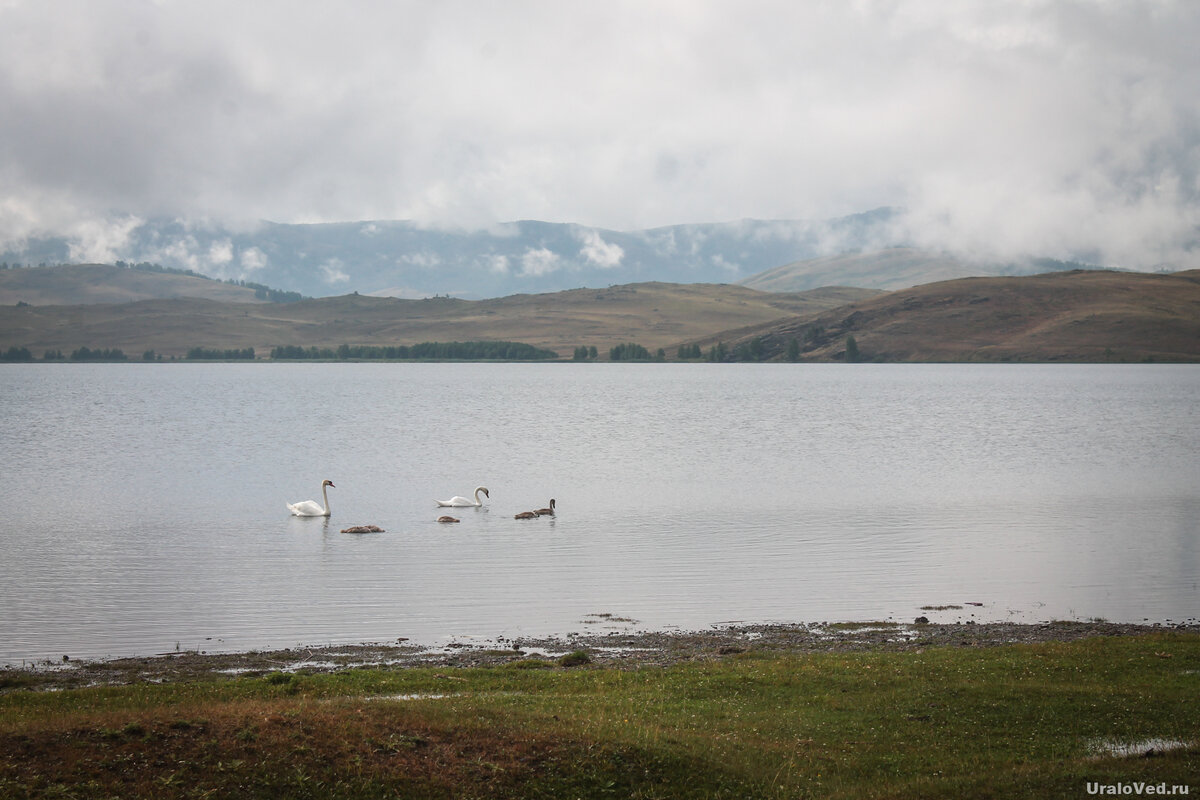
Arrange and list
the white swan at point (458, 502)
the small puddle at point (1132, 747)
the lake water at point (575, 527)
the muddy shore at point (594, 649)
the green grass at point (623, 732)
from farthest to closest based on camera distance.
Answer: the white swan at point (458, 502), the lake water at point (575, 527), the muddy shore at point (594, 649), the small puddle at point (1132, 747), the green grass at point (623, 732)

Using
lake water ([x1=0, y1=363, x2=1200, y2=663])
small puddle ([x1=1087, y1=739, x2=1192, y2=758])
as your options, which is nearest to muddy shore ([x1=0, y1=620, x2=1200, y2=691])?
lake water ([x1=0, y1=363, x2=1200, y2=663])

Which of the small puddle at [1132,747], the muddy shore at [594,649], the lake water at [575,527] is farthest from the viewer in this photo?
the lake water at [575,527]

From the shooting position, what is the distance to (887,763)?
14.8 meters

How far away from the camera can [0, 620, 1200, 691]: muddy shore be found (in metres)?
21.9

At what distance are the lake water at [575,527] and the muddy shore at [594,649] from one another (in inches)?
58.7

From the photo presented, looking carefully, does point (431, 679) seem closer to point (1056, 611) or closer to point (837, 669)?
point (837, 669)

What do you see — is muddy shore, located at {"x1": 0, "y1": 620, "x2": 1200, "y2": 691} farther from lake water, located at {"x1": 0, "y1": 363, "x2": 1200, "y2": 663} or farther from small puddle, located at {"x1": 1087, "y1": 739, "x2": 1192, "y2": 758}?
small puddle, located at {"x1": 1087, "y1": 739, "x2": 1192, "y2": 758}

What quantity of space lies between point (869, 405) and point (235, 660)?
10736cm

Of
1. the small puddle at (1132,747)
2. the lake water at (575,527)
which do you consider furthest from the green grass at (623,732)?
the lake water at (575,527)

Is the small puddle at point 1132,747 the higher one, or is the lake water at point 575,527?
the small puddle at point 1132,747

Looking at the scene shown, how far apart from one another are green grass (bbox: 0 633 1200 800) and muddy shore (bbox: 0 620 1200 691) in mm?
2164

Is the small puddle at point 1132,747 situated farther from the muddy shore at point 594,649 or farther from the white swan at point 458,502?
the white swan at point 458,502

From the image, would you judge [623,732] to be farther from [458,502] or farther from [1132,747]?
[458,502]

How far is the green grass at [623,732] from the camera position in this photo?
13000 millimetres
